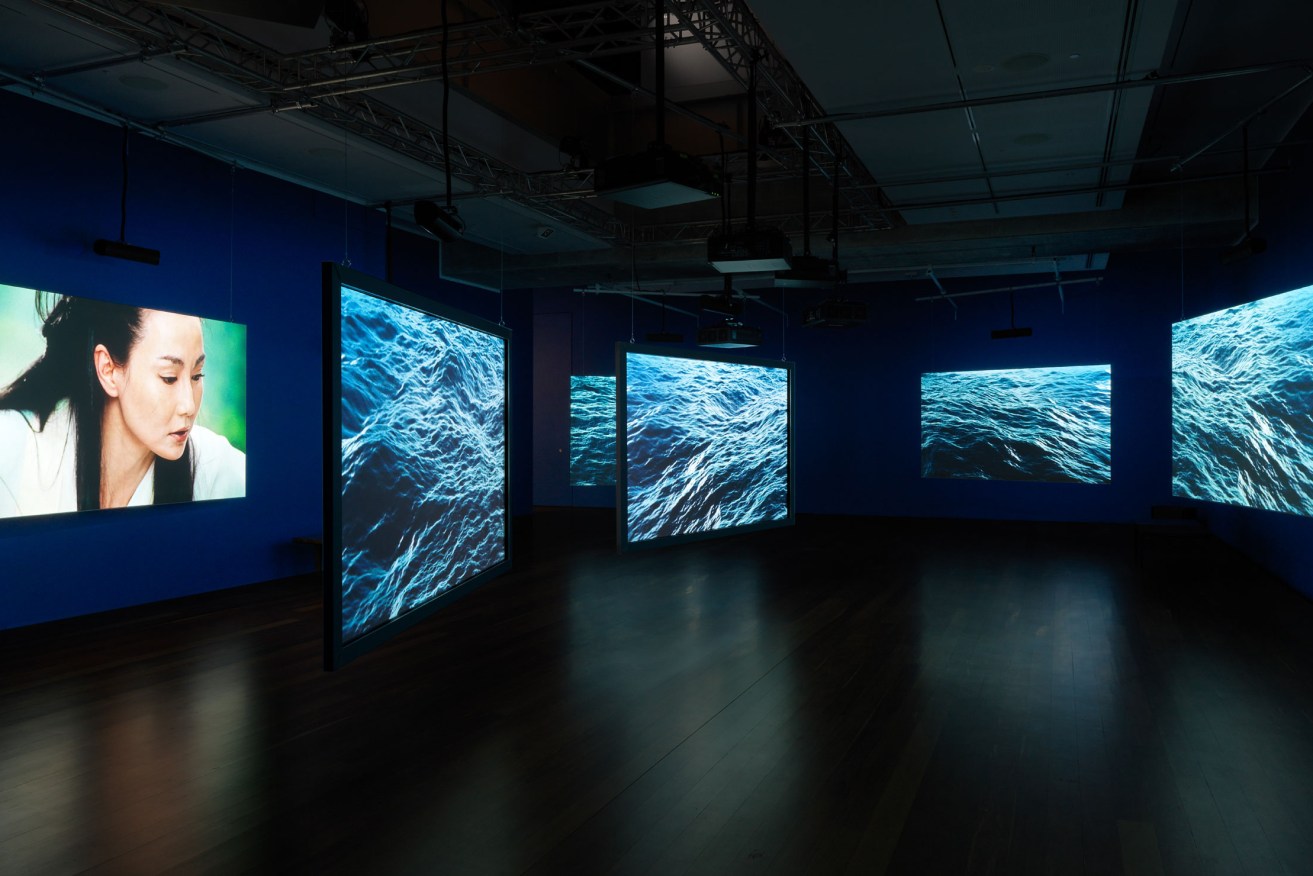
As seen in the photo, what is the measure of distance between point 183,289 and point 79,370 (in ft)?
3.99

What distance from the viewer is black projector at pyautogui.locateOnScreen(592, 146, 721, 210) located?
4.30 meters

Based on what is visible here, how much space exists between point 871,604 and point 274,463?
18.4 ft

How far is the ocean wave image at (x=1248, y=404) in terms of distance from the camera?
581cm

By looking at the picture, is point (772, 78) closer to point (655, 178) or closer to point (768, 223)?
point (655, 178)

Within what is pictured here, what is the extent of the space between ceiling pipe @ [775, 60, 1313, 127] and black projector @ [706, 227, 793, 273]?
904 millimetres

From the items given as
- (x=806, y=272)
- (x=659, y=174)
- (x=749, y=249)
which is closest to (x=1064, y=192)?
(x=806, y=272)

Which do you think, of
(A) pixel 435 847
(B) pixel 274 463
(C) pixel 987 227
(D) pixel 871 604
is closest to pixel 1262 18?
(C) pixel 987 227

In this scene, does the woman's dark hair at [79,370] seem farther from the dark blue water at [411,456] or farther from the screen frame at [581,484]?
the screen frame at [581,484]

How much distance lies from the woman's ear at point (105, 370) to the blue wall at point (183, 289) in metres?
0.45

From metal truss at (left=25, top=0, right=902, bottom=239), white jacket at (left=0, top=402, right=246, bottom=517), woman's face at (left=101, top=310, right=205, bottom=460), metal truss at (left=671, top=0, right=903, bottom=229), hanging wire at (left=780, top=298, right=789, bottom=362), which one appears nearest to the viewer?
metal truss at (left=25, top=0, right=902, bottom=239)

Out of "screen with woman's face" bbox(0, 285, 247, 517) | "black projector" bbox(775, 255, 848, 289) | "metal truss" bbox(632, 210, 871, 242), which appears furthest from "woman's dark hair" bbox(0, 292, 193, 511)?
"metal truss" bbox(632, 210, 871, 242)

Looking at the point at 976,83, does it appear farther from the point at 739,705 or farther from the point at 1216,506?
the point at 1216,506

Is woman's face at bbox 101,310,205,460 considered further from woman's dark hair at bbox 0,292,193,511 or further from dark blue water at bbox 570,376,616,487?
dark blue water at bbox 570,376,616,487

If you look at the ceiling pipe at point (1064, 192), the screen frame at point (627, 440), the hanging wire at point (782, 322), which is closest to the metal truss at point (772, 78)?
the ceiling pipe at point (1064, 192)
